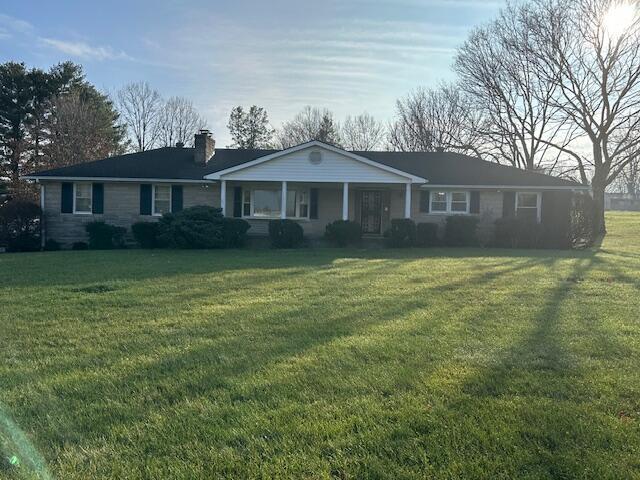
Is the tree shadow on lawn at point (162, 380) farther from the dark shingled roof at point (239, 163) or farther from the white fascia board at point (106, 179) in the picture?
the dark shingled roof at point (239, 163)

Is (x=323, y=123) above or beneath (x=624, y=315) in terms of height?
above

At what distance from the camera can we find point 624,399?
149 inches

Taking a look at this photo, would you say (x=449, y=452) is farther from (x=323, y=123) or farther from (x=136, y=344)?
(x=323, y=123)

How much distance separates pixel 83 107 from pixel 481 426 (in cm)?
3649

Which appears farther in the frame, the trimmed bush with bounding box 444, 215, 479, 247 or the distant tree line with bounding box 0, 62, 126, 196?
the distant tree line with bounding box 0, 62, 126, 196

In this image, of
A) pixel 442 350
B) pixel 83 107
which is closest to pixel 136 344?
pixel 442 350

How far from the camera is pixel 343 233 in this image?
18.2 meters

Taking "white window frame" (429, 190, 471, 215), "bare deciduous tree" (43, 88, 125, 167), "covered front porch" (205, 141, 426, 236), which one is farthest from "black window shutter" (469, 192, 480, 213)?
"bare deciduous tree" (43, 88, 125, 167)

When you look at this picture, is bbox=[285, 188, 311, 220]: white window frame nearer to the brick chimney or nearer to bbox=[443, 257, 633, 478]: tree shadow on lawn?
the brick chimney

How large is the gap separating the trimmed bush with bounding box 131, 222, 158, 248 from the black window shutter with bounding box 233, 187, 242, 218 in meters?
3.64

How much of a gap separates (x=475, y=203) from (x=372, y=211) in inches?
172

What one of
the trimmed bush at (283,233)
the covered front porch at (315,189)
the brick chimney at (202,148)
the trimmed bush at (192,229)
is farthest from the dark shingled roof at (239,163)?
the trimmed bush at (283,233)

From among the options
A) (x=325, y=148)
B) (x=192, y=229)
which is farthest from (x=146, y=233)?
(x=325, y=148)

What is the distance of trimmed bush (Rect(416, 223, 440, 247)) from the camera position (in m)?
19.0
